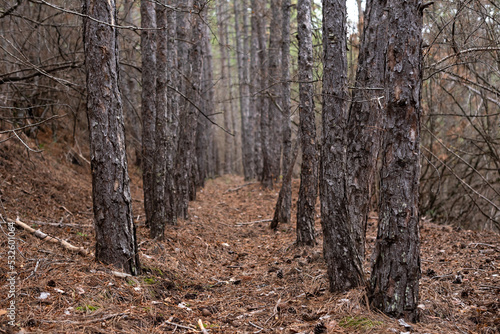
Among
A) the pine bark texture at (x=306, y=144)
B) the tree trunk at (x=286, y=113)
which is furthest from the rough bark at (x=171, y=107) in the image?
the pine bark texture at (x=306, y=144)

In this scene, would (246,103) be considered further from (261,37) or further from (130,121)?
(130,121)

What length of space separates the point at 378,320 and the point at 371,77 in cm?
278

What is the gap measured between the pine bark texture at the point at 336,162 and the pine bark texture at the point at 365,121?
424 mm

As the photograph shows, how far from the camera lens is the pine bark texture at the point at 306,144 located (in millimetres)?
6414

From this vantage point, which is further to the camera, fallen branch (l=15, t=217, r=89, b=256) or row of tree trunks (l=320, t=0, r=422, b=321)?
fallen branch (l=15, t=217, r=89, b=256)

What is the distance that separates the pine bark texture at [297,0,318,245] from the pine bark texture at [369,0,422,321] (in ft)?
10.2

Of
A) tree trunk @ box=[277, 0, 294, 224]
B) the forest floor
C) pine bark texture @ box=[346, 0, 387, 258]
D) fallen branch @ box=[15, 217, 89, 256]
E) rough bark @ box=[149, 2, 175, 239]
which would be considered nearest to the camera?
the forest floor

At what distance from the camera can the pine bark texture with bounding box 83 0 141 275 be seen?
407cm

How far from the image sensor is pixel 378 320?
3.28 metres

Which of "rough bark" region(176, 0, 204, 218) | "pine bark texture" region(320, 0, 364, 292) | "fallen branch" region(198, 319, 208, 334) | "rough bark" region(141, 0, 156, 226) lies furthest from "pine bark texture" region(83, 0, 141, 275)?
"rough bark" region(176, 0, 204, 218)

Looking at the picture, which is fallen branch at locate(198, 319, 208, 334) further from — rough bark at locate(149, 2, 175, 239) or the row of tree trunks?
rough bark at locate(149, 2, 175, 239)

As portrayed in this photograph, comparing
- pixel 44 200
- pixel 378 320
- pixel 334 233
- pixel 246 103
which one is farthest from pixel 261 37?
pixel 378 320

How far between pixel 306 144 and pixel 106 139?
137 inches

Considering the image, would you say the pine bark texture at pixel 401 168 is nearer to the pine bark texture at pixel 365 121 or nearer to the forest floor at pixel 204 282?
the forest floor at pixel 204 282
